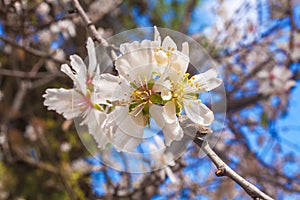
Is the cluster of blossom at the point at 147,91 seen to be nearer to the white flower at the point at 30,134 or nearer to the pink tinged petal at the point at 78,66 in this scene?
the pink tinged petal at the point at 78,66

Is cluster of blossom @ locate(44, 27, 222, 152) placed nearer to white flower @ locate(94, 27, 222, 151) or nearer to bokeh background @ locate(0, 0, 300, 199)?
white flower @ locate(94, 27, 222, 151)

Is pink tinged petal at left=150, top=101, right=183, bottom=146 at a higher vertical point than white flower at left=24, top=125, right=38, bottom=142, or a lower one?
lower

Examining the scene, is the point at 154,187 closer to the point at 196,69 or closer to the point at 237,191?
the point at 237,191

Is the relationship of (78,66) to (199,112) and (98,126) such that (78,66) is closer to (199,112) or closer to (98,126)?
(98,126)

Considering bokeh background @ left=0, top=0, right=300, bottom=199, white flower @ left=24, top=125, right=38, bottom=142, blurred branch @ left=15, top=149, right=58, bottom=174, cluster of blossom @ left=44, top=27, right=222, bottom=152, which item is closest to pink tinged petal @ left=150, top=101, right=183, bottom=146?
cluster of blossom @ left=44, top=27, right=222, bottom=152

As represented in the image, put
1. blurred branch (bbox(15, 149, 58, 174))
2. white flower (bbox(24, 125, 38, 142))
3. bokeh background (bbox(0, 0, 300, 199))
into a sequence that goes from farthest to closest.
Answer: white flower (bbox(24, 125, 38, 142))
blurred branch (bbox(15, 149, 58, 174))
bokeh background (bbox(0, 0, 300, 199))

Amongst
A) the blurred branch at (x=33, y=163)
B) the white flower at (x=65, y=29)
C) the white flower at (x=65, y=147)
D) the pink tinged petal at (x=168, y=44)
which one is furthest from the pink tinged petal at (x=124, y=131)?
the white flower at (x=65, y=147)
